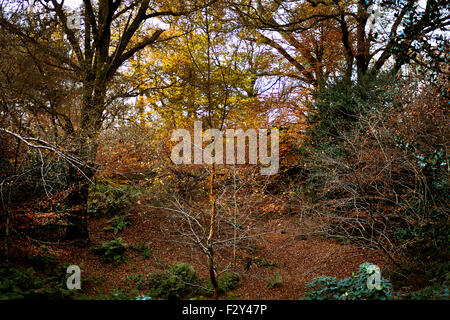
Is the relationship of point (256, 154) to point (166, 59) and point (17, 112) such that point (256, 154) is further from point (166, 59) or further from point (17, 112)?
point (17, 112)

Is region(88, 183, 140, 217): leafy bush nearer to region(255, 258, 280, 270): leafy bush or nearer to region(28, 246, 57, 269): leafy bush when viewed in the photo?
region(28, 246, 57, 269): leafy bush

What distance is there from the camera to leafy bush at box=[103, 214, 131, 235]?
25.6 ft

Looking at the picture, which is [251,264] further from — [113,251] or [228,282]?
[113,251]

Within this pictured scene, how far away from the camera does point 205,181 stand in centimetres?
891

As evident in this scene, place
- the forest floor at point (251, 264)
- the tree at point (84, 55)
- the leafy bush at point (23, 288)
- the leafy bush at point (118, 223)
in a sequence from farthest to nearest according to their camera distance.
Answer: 1. the leafy bush at point (118, 223)
2. the tree at point (84, 55)
3. the forest floor at point (251, 264)
4. the leafy bush at point (23, 288)

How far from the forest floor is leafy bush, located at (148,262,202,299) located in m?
0.27

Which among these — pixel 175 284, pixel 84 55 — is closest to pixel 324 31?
pixel 84 55

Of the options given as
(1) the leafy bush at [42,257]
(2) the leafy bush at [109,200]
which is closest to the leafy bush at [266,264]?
(2) the leafy bush at [109,200]

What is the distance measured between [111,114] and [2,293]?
4.99 metres

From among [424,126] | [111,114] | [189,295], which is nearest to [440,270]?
[424,126]

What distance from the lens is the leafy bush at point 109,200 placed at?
840cm

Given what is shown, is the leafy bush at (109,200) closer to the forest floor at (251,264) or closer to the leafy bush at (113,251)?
the forest floor at (251,264)

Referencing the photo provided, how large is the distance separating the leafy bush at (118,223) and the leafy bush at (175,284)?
2.82m

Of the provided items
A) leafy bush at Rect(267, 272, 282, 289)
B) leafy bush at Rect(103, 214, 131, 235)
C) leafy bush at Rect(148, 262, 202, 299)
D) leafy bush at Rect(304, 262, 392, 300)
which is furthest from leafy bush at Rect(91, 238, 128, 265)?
leafy bush at Rect(304, 262, 392, 300)
